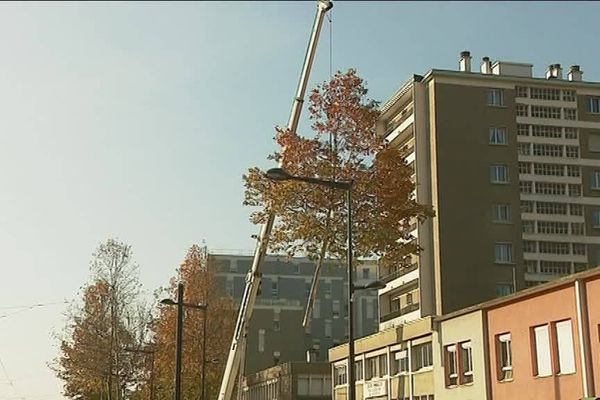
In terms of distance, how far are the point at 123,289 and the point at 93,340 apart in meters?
3.65

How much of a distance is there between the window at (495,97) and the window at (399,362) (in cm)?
2843

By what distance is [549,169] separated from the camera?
6919 centimetres

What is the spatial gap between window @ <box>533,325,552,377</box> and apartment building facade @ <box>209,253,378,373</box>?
238 ft

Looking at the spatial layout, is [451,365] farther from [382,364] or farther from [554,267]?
[554,267]

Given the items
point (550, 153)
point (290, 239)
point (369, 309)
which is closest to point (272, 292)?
point (369, 309)

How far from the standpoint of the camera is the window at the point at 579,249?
68500 mm

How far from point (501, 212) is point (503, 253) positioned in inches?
118

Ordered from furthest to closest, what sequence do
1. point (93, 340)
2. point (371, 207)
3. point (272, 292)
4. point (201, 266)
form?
1. point (272, 292)
2. point (201, 266)
3. point (93, 340)
4. point (371, 207)

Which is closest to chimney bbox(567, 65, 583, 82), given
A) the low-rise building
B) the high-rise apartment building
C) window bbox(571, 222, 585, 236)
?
the high-rise apartment building

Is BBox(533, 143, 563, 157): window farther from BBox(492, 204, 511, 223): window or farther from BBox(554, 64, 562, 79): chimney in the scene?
BBox(554, 64, 562, 79): chimney

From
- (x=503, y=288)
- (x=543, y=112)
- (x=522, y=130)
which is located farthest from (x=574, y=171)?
(x=503, y=288)

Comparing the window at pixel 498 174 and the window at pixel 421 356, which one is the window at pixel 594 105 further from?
the window at pixel 421 356

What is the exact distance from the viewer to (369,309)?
121000 mm

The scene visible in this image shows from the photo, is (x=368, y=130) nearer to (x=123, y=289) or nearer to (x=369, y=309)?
(x=123, y=289)
